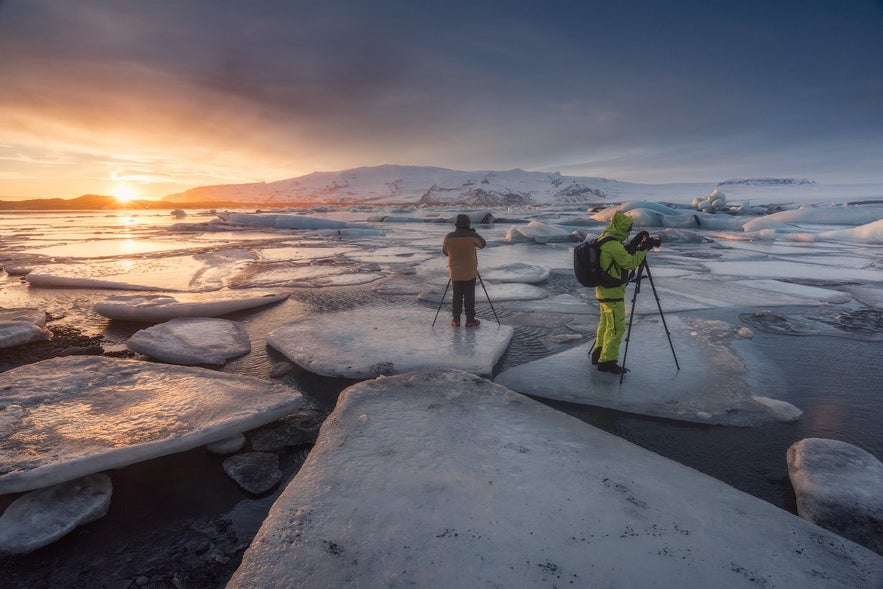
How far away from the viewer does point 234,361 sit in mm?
4176

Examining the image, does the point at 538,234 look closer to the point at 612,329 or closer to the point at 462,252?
the point at 462,252

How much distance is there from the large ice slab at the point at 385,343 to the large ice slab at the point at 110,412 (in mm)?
775

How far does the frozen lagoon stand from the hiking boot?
55cm

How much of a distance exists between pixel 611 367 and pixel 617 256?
1013mm

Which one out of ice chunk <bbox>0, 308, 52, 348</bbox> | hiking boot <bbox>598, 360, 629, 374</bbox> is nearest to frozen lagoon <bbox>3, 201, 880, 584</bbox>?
ice chunk <bbox>0, 308, 52, 348</bbox>

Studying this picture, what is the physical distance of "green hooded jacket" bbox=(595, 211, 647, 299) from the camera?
11.5 feet

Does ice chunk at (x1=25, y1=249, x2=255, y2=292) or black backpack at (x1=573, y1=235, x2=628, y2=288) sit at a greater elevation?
black backpack at (x1=573, y1=235, x2=628, y2=288)

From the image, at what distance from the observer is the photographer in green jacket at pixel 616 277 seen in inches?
139

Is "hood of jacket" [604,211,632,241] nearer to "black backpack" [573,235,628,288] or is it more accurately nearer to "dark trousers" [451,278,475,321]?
"black backpack" [573,235,628,288]

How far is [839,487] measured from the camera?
224 cm

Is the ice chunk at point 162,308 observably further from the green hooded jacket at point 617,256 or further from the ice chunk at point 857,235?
the ice chunk at point 857,235

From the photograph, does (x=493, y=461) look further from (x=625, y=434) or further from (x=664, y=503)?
(x=625, y=434)

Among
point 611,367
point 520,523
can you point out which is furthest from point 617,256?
point 520,523

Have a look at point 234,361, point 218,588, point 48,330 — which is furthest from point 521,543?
point 48,330
